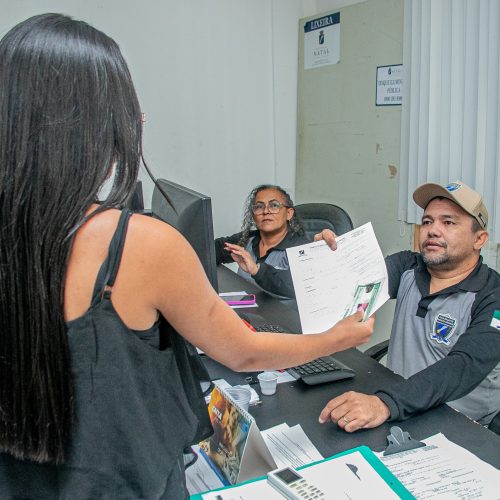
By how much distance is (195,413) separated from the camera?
83 centimetres

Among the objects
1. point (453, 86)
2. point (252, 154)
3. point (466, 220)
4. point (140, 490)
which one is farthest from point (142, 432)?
point (252, 154)

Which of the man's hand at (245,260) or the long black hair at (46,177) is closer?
the long black hair at (46,177)

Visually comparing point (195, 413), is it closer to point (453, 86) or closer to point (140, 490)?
point (140, 490)

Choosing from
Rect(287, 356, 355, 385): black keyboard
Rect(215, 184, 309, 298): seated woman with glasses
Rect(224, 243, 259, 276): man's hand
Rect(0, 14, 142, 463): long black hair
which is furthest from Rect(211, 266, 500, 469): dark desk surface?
Rect(215, 184, 309, 298): seated woman with glasses

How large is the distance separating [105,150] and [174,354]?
0.31 m

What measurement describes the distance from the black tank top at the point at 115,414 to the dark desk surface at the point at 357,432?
491 millimetres

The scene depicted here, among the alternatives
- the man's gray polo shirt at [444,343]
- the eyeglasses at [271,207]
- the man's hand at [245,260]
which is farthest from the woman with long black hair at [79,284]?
the eyeglasses at [271,207]

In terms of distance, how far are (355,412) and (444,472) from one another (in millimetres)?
227

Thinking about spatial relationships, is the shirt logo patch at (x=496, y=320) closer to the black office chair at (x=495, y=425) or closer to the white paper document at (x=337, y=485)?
the black office chair at (x=495, y=425)

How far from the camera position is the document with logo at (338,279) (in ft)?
3.95

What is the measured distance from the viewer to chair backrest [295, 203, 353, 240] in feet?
8.63

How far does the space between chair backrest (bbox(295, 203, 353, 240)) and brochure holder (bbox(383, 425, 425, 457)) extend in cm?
151

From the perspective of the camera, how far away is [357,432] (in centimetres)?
120

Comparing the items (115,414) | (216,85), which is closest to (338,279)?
(115,414)
